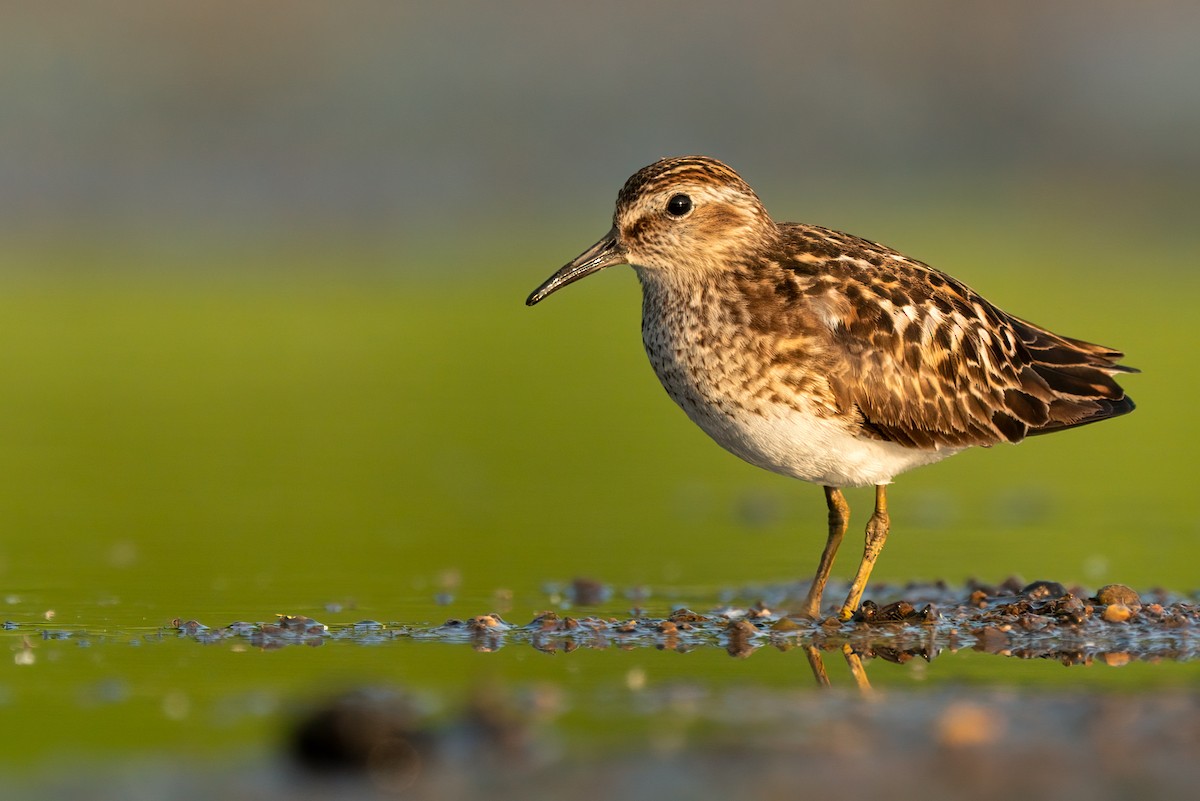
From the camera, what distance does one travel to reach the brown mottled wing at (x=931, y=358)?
396 inches

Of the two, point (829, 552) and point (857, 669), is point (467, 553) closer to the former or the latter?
point (829, 552)

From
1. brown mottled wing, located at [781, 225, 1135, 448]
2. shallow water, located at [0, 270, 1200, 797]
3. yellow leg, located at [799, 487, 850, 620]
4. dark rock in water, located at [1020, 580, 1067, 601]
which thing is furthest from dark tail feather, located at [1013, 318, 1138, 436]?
yellow leg, located at [799, 487, 850, 620]

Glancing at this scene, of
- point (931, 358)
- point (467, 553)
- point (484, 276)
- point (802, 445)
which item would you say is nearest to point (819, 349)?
point (802, 445)

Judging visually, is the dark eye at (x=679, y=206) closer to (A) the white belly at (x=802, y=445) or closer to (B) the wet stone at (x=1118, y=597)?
(A) the white belly at (x=802, y=445)

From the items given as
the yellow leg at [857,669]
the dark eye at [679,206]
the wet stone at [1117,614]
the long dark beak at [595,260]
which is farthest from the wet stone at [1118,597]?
the long dark beak at [595,260]

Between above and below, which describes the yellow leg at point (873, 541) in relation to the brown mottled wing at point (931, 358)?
below

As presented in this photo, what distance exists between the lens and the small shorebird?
989 centimetres

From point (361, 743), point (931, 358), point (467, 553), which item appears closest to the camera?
point (361, 743)

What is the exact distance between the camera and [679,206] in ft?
34.6

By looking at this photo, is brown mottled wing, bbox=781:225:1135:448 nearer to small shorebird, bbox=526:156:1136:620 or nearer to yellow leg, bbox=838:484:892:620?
small shorebird, bbox=526:156:1136:620

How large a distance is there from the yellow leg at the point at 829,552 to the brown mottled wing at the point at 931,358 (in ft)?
2.31

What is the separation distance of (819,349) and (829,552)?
4.27 feet

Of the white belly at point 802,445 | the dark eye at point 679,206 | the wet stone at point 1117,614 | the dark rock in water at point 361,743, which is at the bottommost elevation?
the dark rock in water at point 361,743

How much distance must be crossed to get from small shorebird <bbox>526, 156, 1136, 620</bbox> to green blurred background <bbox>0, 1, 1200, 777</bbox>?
4.08ft
